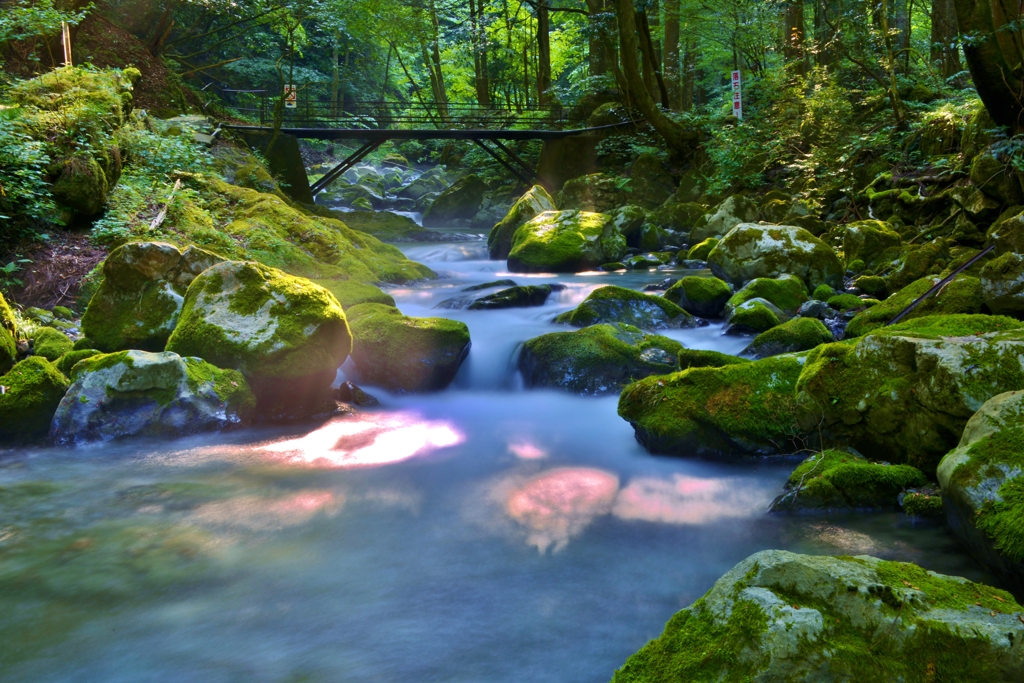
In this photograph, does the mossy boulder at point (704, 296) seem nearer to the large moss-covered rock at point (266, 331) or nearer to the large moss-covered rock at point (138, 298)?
the large moss-covered rock at point (266, 331)

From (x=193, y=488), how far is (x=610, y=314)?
5.16m

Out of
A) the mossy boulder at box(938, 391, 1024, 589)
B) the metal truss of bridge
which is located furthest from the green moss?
the mossy boulder at box(938, 391, 1024, 589)

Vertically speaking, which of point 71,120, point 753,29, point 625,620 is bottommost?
point 625,620

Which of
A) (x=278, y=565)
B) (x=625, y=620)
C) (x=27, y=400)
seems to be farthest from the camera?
(x=27, y=400)

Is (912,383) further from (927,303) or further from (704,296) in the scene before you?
(704,296)

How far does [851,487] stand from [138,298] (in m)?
6.55

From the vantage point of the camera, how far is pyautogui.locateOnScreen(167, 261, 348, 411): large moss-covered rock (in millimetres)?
6160

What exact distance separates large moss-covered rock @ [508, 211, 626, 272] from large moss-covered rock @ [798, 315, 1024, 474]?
8846mm

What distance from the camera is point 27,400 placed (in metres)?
5.65

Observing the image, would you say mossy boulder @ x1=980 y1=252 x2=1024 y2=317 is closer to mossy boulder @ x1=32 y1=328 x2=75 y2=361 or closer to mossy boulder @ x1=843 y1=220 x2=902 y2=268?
mossy boulder @ x1=843 y1=220 x2=902 y2=268

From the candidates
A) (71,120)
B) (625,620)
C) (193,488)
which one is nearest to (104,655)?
(193,488)

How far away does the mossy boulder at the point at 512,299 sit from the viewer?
9.89 meters

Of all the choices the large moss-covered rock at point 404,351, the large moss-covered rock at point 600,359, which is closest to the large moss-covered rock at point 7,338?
the large moss-covered rock at point 404,351

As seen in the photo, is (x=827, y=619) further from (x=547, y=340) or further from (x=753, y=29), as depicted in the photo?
(x=753, y=29)
